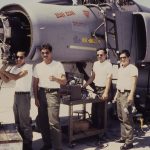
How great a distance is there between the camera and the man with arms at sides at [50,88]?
266 inches

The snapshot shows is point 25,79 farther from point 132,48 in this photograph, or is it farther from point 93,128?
point 132,48

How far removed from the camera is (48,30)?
7.43 metres

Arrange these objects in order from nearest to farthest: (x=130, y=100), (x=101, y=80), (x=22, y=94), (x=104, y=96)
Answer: (x=22, y=94), (x=130, y=100), (x=104, y=96), (x=101, y=80)

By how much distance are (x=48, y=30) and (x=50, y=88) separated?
137 cm

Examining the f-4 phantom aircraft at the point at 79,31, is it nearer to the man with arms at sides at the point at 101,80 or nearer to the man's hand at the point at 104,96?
the man with arms at sides at the point at 101,80

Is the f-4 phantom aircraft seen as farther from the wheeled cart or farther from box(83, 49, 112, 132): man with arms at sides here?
the wheeled cart

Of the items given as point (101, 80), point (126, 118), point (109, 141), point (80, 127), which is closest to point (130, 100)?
point (126, 118)

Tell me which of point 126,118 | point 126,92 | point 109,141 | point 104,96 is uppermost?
point 126,92

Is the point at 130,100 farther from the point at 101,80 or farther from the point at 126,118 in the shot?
the point at 101,80

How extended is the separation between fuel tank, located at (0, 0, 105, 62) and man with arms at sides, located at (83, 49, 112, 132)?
64 centimetres

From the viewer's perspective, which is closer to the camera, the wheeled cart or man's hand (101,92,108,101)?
the wheeled cart

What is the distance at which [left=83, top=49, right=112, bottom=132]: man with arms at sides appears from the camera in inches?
305

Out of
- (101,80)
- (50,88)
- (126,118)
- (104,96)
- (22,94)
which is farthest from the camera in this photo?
(101,80)

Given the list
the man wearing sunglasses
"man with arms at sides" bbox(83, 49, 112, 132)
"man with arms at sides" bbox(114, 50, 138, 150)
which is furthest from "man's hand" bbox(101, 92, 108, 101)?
the man wearing sunglasses
